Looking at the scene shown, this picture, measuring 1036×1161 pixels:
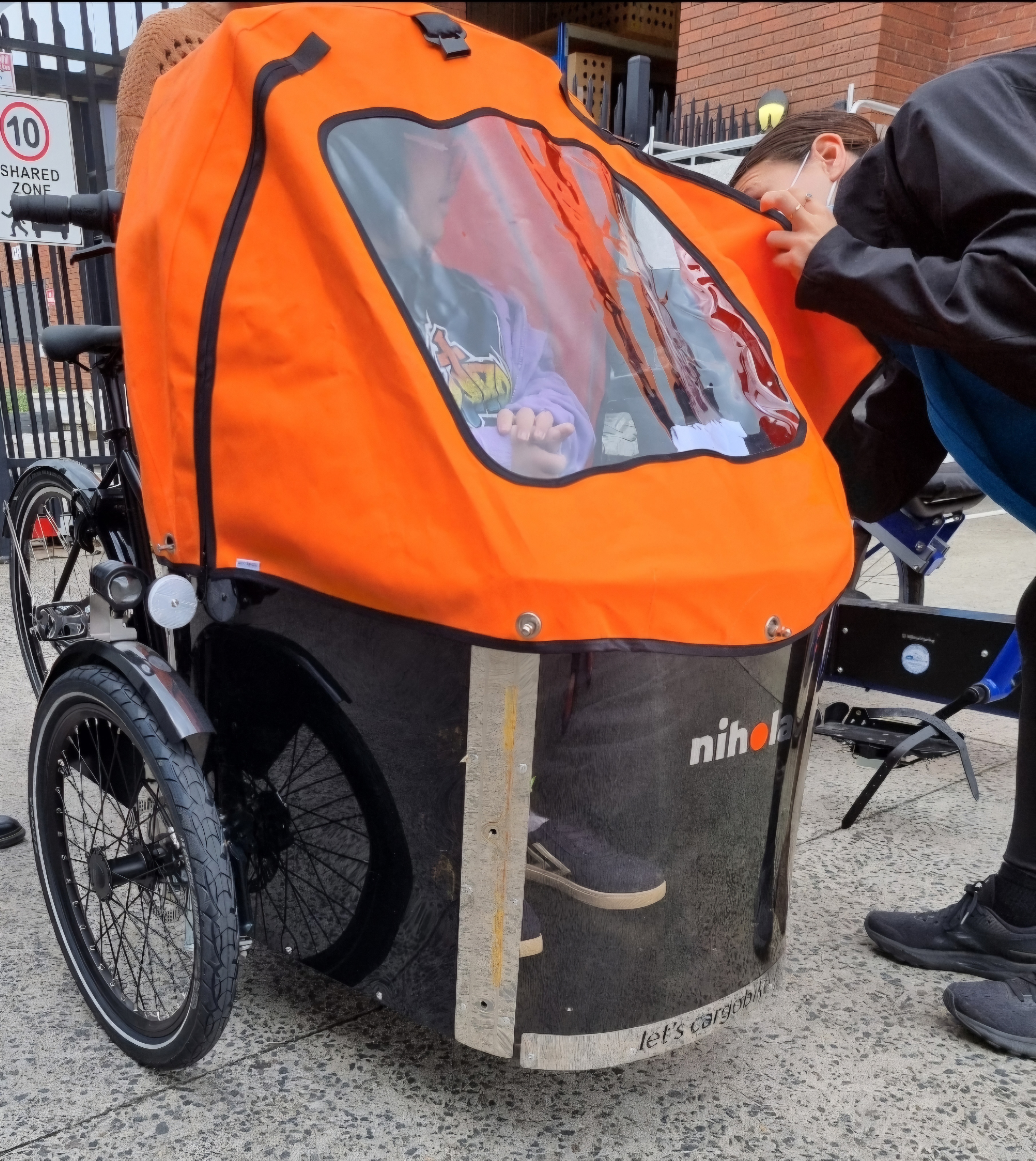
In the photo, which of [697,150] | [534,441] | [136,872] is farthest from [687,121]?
[136,872]

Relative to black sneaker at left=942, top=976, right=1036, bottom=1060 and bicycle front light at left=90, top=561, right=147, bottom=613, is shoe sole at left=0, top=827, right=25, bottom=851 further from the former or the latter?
black sneaker at left=942, top=976, right=1036, bottom=1060

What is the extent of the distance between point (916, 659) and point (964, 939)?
1.12 metres

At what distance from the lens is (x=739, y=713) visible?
153cm

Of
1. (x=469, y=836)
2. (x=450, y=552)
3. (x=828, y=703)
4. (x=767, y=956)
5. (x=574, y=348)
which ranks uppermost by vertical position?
(x=574, y=348)

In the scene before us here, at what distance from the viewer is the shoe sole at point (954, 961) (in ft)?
7.05

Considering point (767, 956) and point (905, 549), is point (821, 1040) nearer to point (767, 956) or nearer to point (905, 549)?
point (767, 956)

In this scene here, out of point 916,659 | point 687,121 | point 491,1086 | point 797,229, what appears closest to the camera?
point 491,1086

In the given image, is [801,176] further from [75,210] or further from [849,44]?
[849,44]

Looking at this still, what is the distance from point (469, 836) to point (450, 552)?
1.34 ft

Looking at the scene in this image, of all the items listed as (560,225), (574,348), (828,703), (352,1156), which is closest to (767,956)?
(352,1156)

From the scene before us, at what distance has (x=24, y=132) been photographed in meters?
5.23

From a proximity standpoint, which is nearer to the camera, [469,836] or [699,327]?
[469,836]

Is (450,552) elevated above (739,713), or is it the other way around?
(450,552)

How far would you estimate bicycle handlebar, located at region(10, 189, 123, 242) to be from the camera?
2.14m
